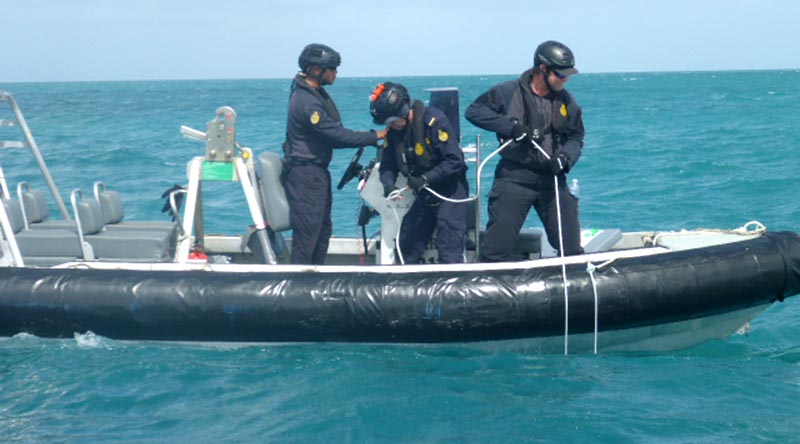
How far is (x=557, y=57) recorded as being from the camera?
5.78m

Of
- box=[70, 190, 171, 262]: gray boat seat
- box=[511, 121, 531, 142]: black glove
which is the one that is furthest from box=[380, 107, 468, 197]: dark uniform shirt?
box=[70, 190, 171, 262]: gray boat seat

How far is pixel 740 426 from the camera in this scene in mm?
5043

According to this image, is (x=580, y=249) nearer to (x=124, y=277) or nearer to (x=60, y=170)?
(x=124, y=277)

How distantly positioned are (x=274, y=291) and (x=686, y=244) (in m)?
2.68

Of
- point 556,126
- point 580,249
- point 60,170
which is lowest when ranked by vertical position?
point 60,170

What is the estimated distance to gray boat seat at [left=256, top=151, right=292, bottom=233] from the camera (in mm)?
6444

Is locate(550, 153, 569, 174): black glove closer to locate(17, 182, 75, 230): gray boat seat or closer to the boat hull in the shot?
the boat hull

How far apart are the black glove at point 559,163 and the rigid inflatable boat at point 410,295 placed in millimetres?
556

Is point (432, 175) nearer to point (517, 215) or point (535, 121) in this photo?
point (517, 215)

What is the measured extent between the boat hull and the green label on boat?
67cm

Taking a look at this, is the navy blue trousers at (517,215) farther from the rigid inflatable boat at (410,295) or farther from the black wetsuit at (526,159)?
the rigid inflatable boat at (410,295)

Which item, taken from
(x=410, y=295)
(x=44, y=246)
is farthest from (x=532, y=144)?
(x=44, y=246)

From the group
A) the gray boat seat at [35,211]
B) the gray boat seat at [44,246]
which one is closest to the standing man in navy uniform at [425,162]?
the gray boat seat at [44,246]

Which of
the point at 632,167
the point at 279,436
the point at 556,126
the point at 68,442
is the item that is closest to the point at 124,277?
the point at 68,442
